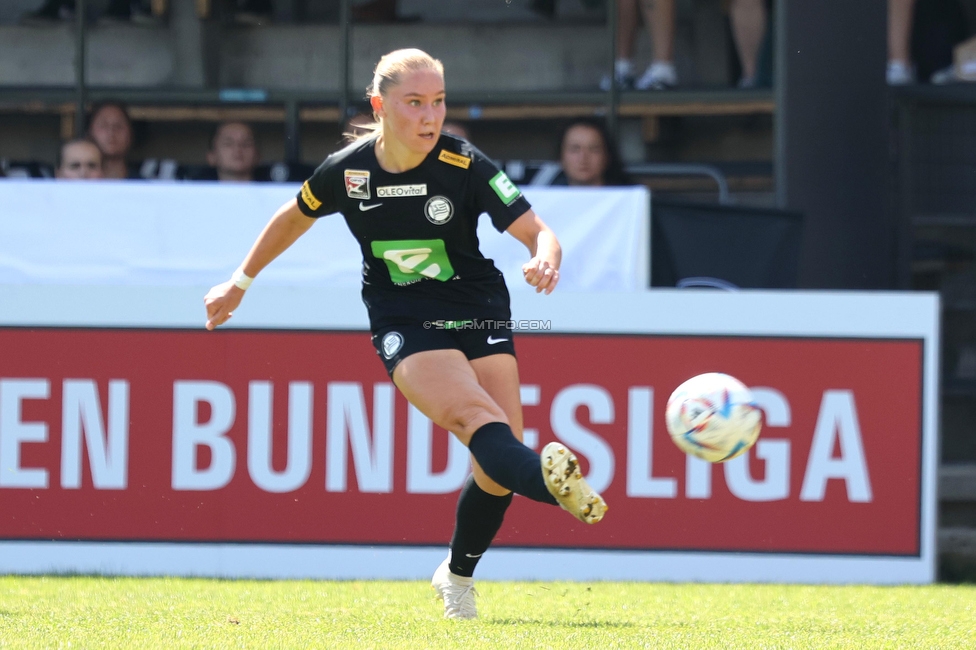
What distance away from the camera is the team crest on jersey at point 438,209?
4520mm

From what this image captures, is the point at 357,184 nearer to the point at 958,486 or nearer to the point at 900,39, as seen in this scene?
the point at 958,486

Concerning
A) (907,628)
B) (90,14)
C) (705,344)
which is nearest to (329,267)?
(705,344)

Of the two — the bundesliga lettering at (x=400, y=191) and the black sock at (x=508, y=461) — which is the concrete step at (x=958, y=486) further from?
the bundesliga lettering at (x=400, y=191)

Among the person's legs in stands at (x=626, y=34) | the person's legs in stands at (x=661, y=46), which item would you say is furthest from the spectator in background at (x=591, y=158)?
the person's legs in stands at (x=626, y=34)

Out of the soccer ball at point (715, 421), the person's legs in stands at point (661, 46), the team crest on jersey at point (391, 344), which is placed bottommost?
the soccer ball at point (715, 421)

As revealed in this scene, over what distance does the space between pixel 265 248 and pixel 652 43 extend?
19.4 feet

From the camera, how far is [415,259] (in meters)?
4.58

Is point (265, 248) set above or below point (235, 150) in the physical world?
below

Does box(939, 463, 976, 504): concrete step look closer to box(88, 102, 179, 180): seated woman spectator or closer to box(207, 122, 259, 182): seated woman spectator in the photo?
box(207, 122, 259, 182): seated woman spectator

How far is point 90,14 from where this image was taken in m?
11.5

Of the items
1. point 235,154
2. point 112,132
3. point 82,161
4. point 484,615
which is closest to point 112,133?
point 112,132

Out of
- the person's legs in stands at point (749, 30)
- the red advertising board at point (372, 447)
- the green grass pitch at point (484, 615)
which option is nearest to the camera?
the green grass pitch at point (484, 615)

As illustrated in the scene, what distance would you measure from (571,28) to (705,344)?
196 inches

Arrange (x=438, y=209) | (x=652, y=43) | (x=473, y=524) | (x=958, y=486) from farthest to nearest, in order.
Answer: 1. (x=652, y=43)
2. (x=958, y=486)
3. (x=473, y=524)
4. (x=438, y=209)
